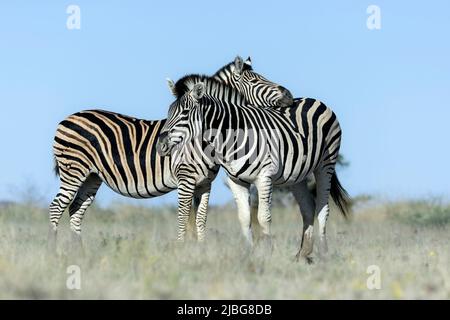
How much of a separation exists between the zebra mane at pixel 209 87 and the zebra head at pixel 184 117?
274 mm

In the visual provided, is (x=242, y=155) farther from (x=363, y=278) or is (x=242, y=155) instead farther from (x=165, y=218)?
(x=165, y=218)

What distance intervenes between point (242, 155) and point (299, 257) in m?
1.72

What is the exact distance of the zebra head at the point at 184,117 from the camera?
11320 mm

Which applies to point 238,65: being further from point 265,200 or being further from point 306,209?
point 265,200

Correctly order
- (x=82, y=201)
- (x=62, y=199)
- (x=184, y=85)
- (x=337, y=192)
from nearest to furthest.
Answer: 1. (x=184, y=85)
2. (x=62, y=199)
3. (x=337, y=192)
4. (x=82, y=201)

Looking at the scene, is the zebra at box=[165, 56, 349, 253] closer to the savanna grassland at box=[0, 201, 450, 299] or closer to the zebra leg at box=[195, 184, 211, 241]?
the savanna grassland at box=[0, 201, 450, 299]

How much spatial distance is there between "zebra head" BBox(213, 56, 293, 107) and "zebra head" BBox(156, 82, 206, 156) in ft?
5.10

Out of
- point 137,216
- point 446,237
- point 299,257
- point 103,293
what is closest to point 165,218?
point 137,216

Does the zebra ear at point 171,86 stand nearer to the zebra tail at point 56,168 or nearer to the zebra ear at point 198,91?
the zebra ear at point 198,91

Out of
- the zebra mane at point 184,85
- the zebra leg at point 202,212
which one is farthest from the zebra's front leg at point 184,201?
the zebra mane at point 184,85

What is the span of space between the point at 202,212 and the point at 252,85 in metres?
2.09

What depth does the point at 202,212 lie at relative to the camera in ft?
43.1

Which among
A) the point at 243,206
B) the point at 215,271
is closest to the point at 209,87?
the point at 243,206
